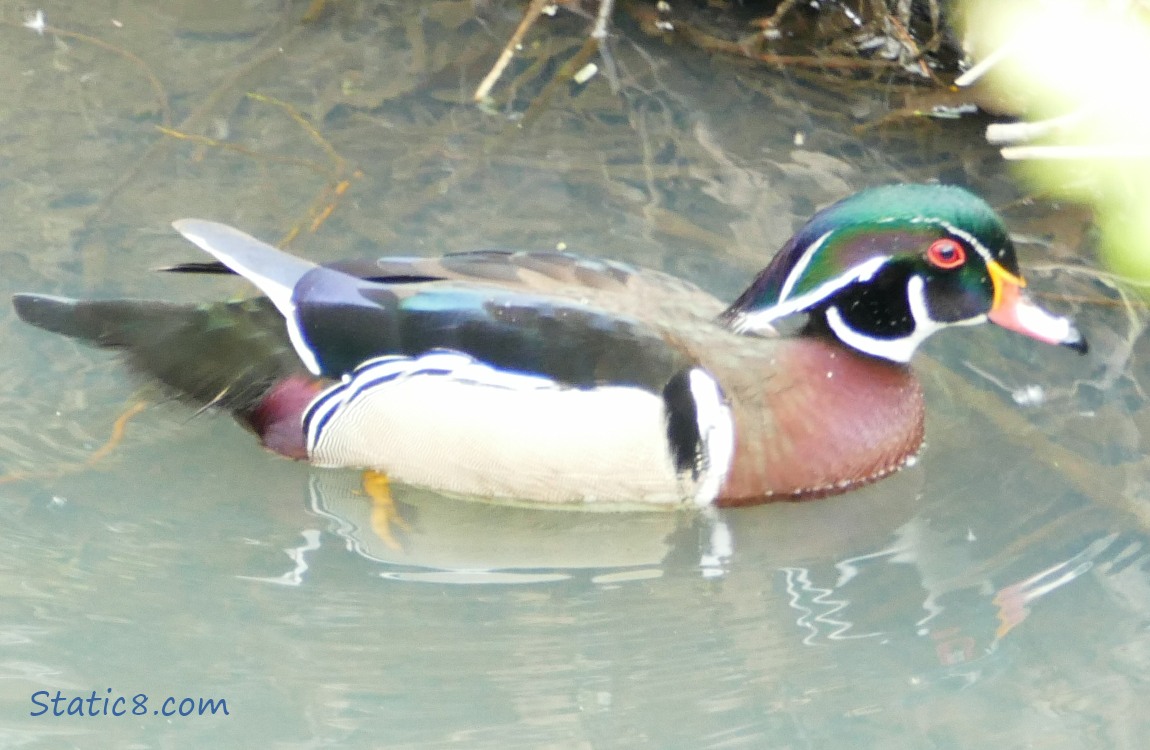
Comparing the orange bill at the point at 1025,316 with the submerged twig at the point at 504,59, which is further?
the submerged twig at the point at 504,59

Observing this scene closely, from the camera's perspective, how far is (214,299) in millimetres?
4453

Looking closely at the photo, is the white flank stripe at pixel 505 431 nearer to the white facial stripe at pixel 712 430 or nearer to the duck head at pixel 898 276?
the white facial stripe at pixel 712 430

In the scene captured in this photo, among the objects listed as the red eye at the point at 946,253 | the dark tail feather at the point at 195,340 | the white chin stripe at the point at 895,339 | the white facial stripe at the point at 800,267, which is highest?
the red eye at the point at 946,253

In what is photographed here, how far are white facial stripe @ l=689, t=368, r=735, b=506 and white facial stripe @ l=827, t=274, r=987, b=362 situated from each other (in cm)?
44

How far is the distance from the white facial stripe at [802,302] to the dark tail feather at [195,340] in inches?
48.9

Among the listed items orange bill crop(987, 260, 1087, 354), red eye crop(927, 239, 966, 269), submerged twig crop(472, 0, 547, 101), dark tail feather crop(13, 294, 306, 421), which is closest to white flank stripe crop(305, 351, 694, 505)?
dark tail feather crop(13, 294, 306, 421)

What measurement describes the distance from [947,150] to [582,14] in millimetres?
1711

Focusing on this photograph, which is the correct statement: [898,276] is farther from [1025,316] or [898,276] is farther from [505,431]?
[505,431]

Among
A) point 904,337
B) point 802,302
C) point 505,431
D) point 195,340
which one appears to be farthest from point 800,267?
point 195,340

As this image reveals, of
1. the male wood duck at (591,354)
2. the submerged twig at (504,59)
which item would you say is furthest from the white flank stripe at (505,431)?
the submerged twig at (504,59)

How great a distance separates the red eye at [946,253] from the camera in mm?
3582

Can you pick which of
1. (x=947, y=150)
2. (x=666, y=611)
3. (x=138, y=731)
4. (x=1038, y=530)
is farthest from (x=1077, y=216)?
(x=138, y=731)

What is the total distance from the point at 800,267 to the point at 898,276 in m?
0.26

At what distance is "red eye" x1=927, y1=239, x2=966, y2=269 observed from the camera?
3.58 meters
